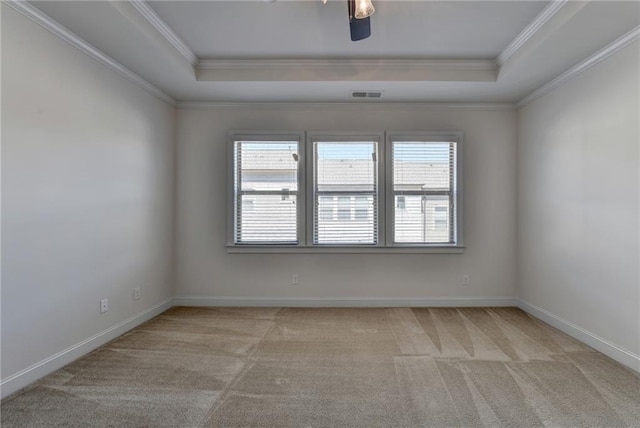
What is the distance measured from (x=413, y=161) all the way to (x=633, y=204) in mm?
2100

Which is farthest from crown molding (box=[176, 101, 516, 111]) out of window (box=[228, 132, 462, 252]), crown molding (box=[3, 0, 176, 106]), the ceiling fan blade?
the ceiling fan blade

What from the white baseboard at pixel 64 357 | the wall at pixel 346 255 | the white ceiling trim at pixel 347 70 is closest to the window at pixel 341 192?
the wall at pixel 346 255

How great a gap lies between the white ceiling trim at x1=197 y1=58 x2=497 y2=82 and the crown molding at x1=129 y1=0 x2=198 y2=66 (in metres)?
0.17

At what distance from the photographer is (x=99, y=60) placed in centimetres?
275

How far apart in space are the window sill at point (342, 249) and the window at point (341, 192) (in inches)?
0.5

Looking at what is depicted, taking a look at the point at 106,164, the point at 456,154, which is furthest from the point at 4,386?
the point at 456,154

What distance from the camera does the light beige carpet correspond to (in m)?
1.88

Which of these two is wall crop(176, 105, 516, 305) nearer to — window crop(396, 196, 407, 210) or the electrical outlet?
window crop(396, 196, 407, 210)

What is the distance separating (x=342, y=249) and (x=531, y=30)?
2.86 meters

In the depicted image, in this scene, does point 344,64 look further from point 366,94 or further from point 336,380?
point 336,380

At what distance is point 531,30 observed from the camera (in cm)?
264

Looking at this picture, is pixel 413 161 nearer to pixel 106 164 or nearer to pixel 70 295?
pixel 106 164

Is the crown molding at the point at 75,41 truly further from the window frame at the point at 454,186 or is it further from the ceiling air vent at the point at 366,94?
the window frame at the point at 454,186

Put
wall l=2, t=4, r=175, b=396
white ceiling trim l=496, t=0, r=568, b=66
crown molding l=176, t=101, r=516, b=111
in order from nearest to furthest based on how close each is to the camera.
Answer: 1. wall l=2, t=4, r=175, b=396
2. white ceiling trim l=496, t=0, r=568, b=66
3. crown molding l=176, t=101, r=516, b=111
